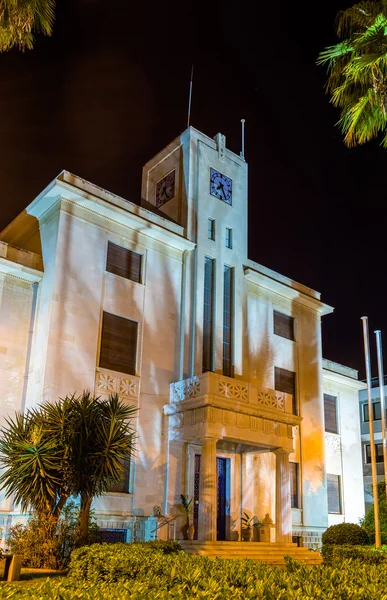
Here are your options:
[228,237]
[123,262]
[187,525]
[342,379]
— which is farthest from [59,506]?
[342,379]

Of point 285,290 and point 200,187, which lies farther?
point 285,290

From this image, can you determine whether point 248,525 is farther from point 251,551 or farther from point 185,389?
point 185,389

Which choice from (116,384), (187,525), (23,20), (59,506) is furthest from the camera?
(116,384)

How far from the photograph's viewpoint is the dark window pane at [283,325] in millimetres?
31000

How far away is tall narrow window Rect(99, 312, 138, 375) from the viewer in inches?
921

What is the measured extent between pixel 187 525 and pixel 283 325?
12.4m

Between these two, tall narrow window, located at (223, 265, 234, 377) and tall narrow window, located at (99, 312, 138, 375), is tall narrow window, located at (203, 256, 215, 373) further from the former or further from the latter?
tall narrow window, located at (99, 312, 138, 375)

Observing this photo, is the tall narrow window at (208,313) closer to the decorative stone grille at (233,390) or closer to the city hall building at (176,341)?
the city hall building at (176,341)

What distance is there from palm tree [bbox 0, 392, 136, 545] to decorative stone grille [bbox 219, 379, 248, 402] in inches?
222

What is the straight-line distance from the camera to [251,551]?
68.9 ft

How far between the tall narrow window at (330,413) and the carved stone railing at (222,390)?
11.6m

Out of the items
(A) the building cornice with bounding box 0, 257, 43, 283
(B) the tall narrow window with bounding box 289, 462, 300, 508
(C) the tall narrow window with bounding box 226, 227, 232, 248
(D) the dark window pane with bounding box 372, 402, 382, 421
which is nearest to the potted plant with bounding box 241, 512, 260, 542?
(B) the tall narrow window with bounding box 289, 462, 300, 508

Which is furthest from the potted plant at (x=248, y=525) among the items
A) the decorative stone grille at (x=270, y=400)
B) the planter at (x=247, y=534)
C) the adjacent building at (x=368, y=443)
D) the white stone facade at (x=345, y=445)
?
the adjacent building at (x=368, y=443)

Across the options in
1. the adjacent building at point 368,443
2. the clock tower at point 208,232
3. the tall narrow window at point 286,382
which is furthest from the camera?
the adjacent building at point 368,443
